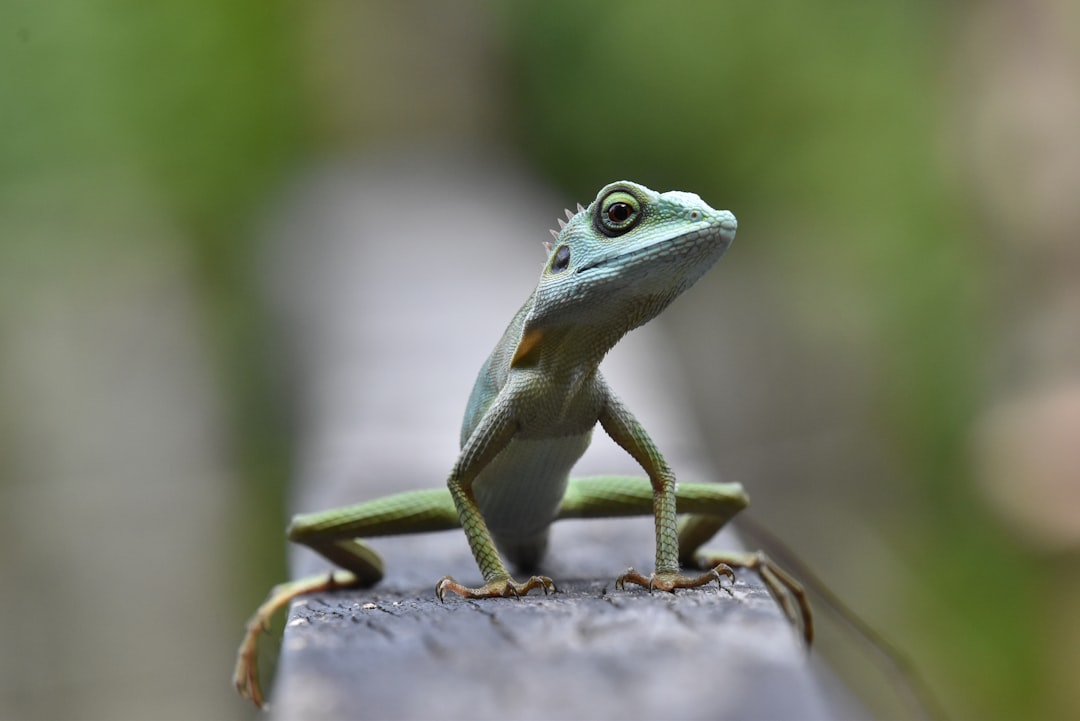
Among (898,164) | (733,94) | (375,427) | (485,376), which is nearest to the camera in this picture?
(485,376)

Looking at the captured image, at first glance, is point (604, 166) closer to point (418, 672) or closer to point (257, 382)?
point (257, 382)

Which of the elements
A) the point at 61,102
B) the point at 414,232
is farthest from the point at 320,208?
the point at 61,102

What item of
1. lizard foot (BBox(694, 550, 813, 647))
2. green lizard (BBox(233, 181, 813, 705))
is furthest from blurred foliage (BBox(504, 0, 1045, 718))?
green lizard (BBox(233, 181, 813, 705))

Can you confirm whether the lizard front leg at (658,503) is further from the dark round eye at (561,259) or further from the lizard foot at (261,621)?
the lizard foot at (261,621)

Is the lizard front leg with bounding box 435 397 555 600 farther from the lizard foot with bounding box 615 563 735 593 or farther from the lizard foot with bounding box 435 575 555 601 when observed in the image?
the lizard foot with bounding box 615 563 735 593

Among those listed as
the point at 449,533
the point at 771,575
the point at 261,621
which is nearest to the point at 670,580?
the point at 771,575

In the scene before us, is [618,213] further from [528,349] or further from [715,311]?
[715,311]

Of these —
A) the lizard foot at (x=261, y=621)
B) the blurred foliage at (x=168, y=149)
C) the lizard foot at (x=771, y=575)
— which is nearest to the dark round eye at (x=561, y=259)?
the lizard foot at (x=771, y=575)
